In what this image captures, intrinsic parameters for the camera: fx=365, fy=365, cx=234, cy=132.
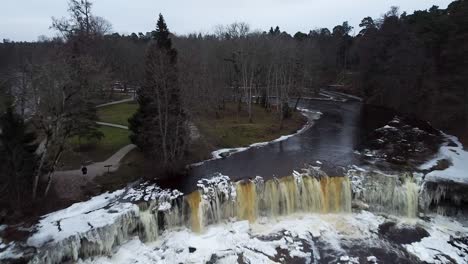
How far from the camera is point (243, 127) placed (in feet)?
128

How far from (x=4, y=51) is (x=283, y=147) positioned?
181 feet

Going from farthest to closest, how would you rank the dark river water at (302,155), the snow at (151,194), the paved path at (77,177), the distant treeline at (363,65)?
the distant treeline at (363,65), the dark river water at (302,155), the paved path at (77,177), the snow at (151,194)

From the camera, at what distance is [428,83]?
44.2m

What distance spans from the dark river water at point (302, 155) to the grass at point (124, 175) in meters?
3.42

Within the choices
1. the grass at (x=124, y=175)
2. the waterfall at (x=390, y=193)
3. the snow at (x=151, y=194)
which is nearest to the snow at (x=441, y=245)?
the waterfall at (x=390, y=193)

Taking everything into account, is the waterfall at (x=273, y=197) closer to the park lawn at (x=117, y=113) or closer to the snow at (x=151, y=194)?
the snow at (x=151, y=194)

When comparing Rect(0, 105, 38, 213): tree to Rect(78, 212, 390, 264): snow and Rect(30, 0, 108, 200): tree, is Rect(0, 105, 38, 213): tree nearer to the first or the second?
Rect(30, 0, 108, 200): tree

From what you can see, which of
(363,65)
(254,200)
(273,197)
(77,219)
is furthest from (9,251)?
(363,65)

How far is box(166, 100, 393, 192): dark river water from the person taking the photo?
82.5 feet

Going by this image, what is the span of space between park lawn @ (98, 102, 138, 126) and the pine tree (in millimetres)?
11325

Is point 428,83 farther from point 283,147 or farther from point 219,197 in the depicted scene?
point 219,197

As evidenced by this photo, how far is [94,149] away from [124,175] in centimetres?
650

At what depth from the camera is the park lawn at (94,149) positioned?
86.2ft

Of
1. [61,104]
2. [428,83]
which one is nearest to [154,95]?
[61,104]
